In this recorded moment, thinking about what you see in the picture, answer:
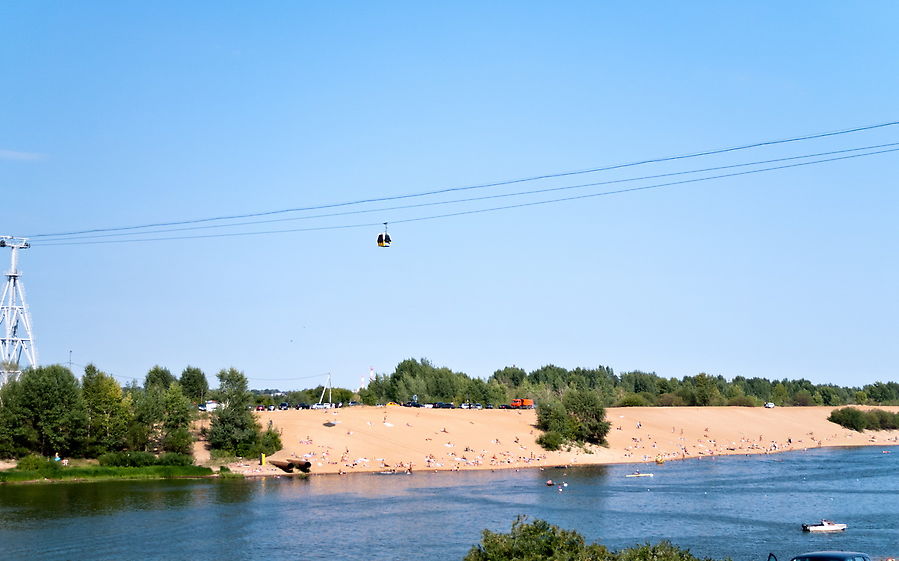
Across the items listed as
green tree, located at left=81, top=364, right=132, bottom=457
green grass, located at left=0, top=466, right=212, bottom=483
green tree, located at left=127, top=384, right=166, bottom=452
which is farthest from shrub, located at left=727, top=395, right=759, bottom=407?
green tree, located at left=81, top=364, right=132, bottom=457

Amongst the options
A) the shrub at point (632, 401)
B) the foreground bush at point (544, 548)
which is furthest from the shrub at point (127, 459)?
the shrub at point (632, 401)

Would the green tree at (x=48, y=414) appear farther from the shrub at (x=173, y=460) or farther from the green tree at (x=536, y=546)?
the green tree at (x=536, y=546)

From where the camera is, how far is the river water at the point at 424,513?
50.6 metres

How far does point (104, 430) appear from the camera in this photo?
3472 inches

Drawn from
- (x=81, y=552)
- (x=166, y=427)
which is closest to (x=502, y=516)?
(x=81, y=552)

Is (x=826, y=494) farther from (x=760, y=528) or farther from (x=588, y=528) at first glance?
(x=588, y=528)

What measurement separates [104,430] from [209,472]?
1119 cm

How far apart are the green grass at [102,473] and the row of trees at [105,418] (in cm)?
421

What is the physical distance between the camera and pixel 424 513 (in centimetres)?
6400

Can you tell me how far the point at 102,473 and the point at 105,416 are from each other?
7.77 metres

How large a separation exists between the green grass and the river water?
2879 millimetres

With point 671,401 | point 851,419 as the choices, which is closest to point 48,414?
point 671,401

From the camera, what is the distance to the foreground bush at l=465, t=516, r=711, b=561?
25.6 m

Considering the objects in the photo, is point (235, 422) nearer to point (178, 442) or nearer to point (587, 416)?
point (178, 442)
